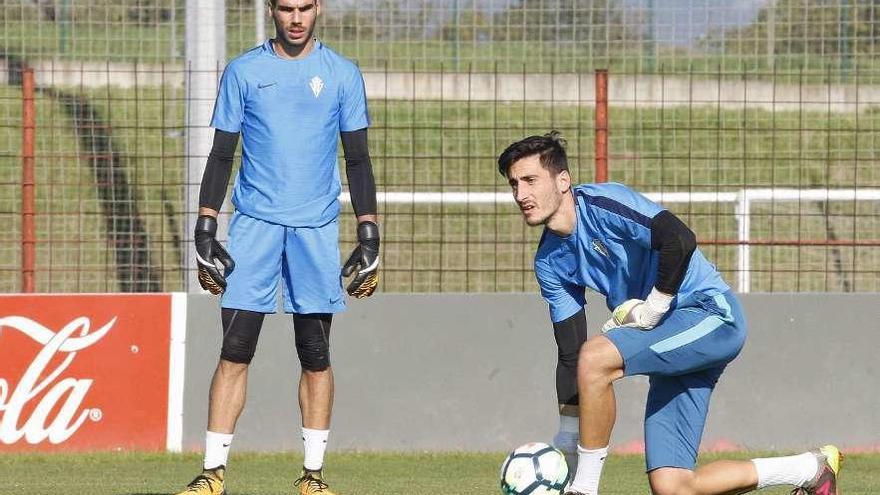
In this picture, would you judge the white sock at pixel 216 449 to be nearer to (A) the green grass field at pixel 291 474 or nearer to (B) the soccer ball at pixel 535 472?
(A) the green grass field at pixel 291 474

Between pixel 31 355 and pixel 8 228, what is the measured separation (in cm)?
686

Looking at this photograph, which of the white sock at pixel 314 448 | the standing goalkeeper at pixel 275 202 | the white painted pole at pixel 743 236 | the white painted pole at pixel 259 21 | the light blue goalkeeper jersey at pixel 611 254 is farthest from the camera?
the white painted pole at pixel 259 21

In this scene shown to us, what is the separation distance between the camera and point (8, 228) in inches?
662

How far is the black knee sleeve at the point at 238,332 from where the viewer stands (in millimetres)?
7578

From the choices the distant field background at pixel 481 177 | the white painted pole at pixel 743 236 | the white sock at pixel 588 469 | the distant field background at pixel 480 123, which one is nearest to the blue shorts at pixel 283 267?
the white sock at pixel 588 469

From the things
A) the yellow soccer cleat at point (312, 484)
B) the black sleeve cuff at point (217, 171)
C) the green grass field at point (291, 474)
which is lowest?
the green grass field at point (291, 474)

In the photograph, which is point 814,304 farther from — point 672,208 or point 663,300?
point 672,208

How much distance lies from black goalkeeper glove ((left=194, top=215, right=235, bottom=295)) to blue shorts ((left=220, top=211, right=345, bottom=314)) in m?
0.06

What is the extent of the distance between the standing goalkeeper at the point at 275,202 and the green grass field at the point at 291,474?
3.74 ft

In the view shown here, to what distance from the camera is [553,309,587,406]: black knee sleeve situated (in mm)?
6996

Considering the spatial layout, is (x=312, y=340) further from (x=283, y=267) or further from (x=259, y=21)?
(x=259, y=21)

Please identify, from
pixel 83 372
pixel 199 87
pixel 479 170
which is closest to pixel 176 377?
pixel 83 372

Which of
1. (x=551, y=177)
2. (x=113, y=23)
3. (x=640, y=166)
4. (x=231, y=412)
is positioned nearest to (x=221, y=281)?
(x=231, y=412)

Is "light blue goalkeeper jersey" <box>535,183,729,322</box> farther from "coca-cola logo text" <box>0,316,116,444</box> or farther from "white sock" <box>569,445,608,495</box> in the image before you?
"coca-cola logo text" <box>0,316,116,444</box>
